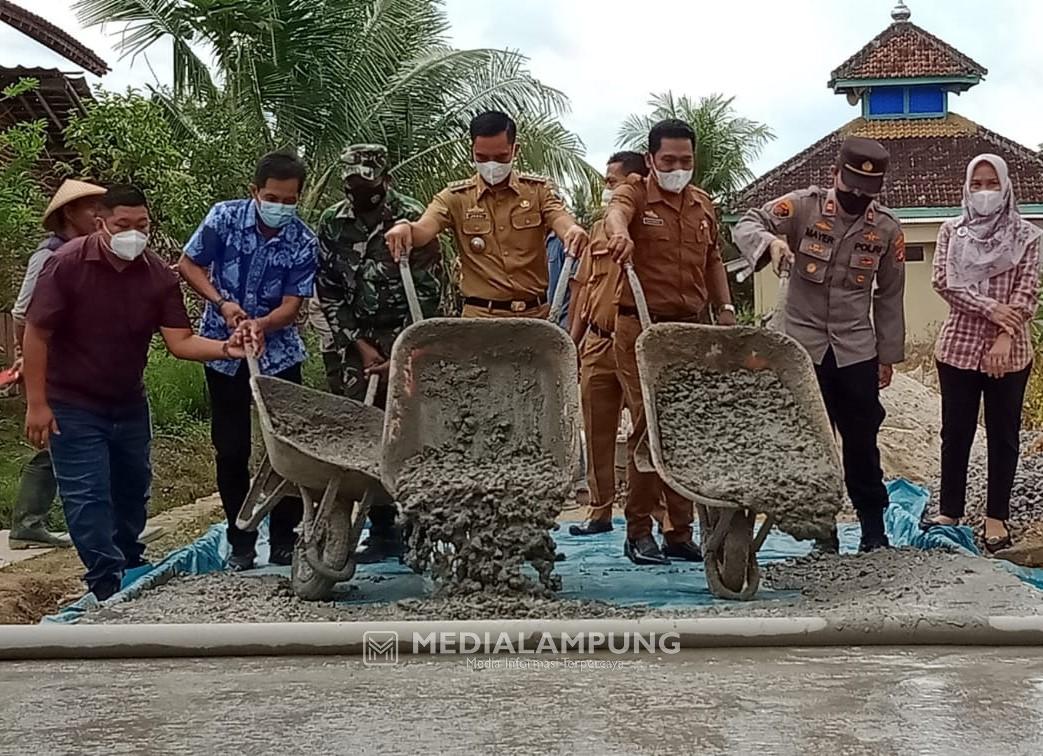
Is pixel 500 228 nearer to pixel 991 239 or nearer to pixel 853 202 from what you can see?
pixel 853 202

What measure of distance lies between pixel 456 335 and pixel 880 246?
5.60ft

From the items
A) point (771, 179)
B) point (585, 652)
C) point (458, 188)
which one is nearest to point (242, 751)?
point (585, 652)

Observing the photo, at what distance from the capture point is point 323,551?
4.29 metres

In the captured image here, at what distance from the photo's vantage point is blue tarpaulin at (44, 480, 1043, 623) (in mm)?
4406

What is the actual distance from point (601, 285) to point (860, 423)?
48.5 inches

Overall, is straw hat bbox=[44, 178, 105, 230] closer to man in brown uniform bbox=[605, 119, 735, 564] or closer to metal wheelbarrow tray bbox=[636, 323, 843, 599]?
man in brown uniform bbox=[605, 119, 735, 564]

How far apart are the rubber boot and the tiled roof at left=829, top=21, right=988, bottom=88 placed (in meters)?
17.4

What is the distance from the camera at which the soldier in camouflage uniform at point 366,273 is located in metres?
5.12

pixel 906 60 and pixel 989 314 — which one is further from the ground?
pixel 906 60

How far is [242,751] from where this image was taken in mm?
2457

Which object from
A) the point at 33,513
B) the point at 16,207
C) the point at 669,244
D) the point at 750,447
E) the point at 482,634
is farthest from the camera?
the point at 16,207

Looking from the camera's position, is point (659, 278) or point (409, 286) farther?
point (659, 278)

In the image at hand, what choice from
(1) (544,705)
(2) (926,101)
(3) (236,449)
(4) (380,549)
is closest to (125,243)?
(3) (236,449)

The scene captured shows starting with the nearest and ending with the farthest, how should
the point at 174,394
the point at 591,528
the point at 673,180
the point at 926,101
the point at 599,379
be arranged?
1. the point at 673,180
2. the point at 599,379
3. the point at 591,528
4. the point at 174,394
5. the point at 926,101
